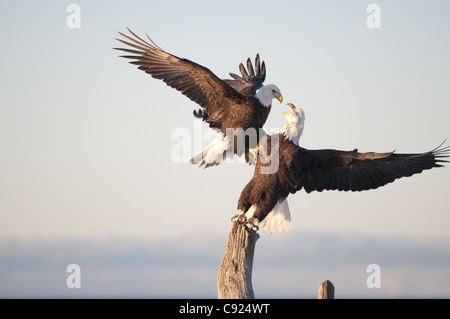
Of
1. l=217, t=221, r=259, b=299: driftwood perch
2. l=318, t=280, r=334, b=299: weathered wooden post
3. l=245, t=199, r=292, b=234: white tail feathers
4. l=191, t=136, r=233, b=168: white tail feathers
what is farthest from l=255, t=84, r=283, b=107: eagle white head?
l=318, t=280, r=334, b=299: weathered wooden post

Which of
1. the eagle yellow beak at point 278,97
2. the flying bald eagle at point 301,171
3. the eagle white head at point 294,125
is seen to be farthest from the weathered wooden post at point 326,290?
the eagle yellow beak at point 278,97

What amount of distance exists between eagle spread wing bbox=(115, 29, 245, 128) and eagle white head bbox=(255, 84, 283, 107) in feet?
0.68

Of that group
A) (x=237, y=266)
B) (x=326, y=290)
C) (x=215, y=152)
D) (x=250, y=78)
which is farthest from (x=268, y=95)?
(x=326, y=290)

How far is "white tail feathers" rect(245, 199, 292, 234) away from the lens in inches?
286

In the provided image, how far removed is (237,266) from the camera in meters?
6.24

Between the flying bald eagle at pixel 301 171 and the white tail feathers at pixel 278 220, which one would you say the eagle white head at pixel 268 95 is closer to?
the flying bald eagle at pixel 301 171

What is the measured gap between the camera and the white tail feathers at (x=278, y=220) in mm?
7270

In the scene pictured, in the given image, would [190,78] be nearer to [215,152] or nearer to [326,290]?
[215,152]

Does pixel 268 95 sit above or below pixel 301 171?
above

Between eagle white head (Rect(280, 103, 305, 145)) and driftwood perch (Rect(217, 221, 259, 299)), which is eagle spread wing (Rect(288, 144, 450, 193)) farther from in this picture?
driftwood perch (Rect(217, 221, 259, 299))

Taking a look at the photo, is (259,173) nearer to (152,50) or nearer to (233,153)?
(233,153)

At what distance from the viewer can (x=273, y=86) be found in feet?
24.8

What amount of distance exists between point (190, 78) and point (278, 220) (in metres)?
1.95
